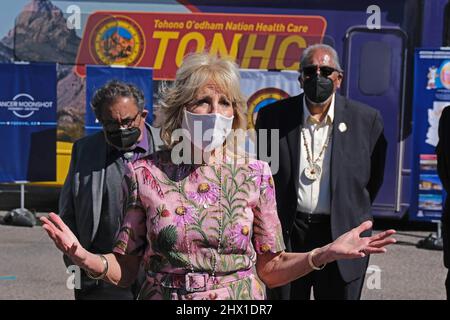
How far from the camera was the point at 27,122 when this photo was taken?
9.50m

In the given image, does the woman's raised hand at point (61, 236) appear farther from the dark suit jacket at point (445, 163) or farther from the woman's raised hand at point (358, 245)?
the dark suit jacket at point (445, 163)

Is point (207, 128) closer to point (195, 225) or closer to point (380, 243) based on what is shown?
point (195, 225)

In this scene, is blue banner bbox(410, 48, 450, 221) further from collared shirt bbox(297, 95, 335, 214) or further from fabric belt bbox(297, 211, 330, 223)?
A: fabric belt bbox(297, 211, 330, 223)

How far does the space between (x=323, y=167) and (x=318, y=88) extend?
45 centimetres

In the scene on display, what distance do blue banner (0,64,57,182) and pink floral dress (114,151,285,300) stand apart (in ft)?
23.9

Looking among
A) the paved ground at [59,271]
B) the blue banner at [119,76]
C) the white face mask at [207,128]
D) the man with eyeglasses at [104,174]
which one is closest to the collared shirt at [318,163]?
the man with eyeglasses at [104,174]

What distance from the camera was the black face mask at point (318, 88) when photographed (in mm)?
4195

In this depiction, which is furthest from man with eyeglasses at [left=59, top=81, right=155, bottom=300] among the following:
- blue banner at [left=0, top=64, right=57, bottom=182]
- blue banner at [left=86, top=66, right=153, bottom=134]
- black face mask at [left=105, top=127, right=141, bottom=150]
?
blue banner at [left=0, top=64, right=57, bottom=182]

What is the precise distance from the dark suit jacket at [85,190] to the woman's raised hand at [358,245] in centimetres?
143

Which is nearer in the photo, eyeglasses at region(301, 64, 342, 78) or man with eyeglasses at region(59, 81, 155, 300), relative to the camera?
man with eyeglasses at region(59, 81, 155, 300)

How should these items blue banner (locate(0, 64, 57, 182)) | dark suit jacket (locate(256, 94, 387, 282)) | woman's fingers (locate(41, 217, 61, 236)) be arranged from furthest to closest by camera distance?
A: blue banner (locate(0, 64, 57, 182)), dark suit jacket (locate(256, 94, 387, 282)), woman's fingers (locate(41, 217, 61, 236))

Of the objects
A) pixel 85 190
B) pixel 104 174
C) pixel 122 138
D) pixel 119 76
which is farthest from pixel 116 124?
pixel 119 76

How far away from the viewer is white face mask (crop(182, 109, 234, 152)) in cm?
245

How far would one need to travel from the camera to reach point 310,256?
97.9 inches
